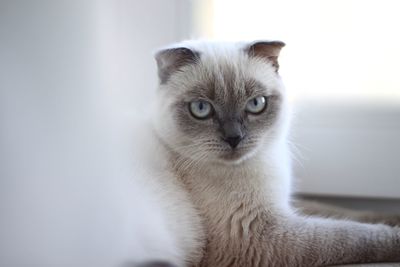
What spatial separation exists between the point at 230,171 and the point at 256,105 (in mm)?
165

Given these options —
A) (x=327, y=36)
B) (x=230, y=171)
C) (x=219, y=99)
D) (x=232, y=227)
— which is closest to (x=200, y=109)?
(x=219, y=99)

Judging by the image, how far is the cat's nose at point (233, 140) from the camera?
102 cm

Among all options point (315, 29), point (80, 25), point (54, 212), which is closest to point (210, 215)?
point (54, 212)

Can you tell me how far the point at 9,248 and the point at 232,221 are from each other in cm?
50

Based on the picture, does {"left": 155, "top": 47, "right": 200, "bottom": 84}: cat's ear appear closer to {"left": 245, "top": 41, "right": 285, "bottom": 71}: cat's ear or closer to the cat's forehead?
the cat's forehead

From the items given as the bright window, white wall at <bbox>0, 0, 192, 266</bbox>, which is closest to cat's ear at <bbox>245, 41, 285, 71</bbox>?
the bright window

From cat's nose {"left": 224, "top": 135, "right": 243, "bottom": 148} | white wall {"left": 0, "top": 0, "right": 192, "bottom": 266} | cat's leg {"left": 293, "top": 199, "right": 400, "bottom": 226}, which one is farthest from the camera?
cat's leg {"left": 293, "top": 199, "right": 400, "bottom": 226}

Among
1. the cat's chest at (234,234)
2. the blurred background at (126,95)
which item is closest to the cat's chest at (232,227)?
the cat's chest at (234,234)

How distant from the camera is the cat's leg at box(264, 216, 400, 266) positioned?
102cm

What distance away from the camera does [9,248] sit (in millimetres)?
710

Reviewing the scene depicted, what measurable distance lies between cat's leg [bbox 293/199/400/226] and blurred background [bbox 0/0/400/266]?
7 centimetres

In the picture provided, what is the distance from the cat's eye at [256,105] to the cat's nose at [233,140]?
0.08 m

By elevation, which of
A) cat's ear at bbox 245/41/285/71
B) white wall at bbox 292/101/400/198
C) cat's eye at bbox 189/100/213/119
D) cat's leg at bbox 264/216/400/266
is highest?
cat's ear at bbox 245/41/285/71

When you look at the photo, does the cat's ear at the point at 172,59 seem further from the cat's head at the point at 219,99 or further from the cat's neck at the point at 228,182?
the cat's neck at the point at 228,182
